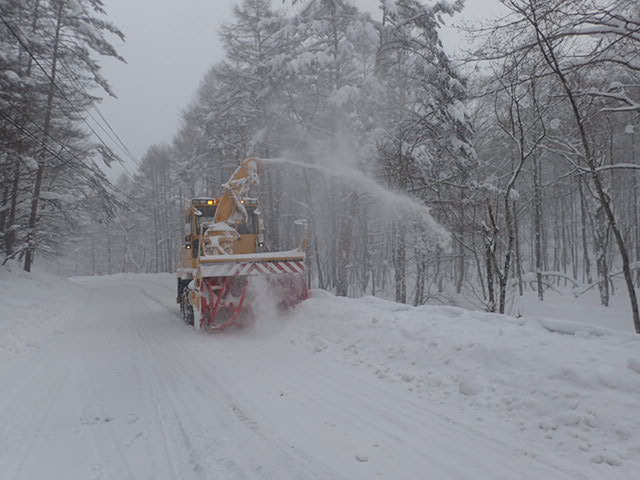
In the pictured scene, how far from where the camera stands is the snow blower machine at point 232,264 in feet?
28.7

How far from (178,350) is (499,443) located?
573cm

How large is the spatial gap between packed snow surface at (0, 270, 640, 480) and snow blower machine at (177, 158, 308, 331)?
1651 mm

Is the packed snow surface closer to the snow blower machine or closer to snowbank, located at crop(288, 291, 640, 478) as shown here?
snowbank, located at crop(288, 291, 640, 478)

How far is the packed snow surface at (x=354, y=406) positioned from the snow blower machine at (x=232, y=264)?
165cm

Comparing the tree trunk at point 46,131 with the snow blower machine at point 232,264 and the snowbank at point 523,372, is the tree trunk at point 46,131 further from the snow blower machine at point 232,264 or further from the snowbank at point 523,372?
the snowbank at point 523,372

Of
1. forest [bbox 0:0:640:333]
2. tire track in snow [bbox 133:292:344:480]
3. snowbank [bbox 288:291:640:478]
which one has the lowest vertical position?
tire track in snow [bbox 133:292:344:480]

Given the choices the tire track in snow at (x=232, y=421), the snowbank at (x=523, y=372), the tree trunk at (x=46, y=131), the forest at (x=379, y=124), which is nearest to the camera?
the tire track in snow at (x=232, y=421)

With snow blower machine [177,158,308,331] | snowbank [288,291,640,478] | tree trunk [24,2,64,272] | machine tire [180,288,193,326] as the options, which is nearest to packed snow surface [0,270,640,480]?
snowbank [288,291,640,478]

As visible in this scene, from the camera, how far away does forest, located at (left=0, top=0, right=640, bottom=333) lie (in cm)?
783

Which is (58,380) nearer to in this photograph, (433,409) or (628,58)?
(433,409)

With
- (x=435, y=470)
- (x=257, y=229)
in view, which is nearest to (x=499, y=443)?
(x=435, y=470)

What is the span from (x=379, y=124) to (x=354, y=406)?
13052 millimetres

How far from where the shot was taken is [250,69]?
20.1 metres

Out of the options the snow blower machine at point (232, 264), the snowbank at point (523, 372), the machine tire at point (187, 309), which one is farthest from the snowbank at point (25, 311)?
the snowbank at point (523, 372)
